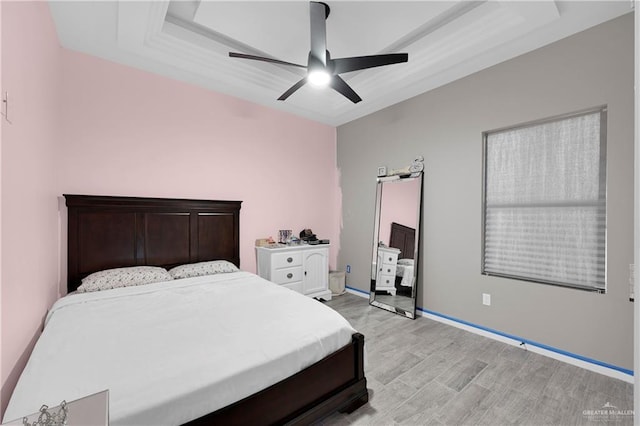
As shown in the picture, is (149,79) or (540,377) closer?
(540,377)

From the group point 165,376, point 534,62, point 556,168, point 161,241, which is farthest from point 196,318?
point 534,62

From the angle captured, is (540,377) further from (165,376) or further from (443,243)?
(165,376)

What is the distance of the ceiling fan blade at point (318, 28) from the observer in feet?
6.48

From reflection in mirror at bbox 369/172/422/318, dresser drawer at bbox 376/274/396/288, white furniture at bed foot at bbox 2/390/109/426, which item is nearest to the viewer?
white furniture at bed foot at bbox 2/390/109/426

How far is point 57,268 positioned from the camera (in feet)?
7.79

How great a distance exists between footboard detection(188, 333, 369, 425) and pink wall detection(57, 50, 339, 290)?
221 cm

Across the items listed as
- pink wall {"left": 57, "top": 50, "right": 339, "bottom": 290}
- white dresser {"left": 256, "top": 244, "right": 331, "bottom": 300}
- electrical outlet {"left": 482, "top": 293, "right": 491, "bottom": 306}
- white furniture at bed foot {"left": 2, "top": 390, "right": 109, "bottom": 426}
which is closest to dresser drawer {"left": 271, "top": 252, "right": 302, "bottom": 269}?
white dresser {"left": 256, "top": 244, "right": 331, "bottom": 300}

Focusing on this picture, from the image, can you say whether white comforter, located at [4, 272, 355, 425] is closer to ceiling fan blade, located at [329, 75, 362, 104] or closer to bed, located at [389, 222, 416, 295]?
bed, located at [389, 222, 416, 295]

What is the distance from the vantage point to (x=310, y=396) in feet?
4.82

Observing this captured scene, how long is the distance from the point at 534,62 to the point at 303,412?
3.25 m

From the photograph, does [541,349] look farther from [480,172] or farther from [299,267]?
[299,267]

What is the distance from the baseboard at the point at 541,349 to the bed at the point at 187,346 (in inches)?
66.1

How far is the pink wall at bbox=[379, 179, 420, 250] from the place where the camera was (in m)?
3.33

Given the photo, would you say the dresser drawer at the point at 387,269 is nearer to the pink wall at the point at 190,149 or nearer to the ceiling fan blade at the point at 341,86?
the pink wall at the point at 190,149
